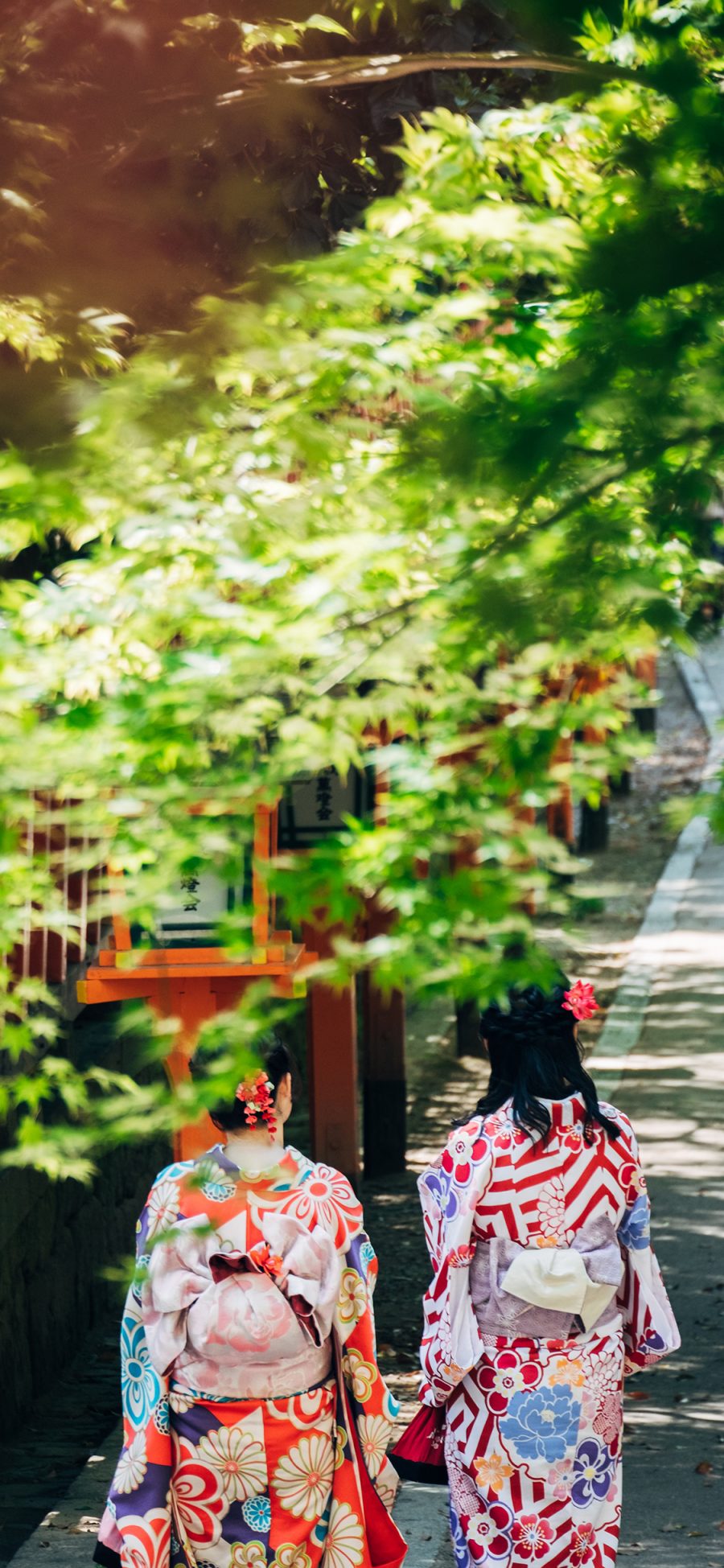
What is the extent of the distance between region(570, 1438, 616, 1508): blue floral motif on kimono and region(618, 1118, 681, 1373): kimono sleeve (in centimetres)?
25

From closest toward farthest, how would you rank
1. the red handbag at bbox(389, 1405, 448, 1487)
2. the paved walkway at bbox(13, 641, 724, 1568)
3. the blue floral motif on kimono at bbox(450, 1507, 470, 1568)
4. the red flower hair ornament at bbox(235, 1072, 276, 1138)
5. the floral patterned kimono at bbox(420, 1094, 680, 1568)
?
1. the red flower hair ornament at bbox(235, 1072, 276, 1138)
2. the floral patterned kimono at bbox(420, 1094, 680, 1568)
3. the blue floral motif on kimono at bbox(450, 1507, 470, 1568)
4. the red handbag at bbox(389, 1405, 448, 1487)
5. the paved walkway at bbox(13, 641, 724, 1568)

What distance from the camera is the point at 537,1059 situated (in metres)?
3.97

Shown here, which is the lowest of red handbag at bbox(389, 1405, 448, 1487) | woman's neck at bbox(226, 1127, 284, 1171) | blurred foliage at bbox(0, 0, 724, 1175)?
red handbag at bbox(389, 1405, 448, 1487)

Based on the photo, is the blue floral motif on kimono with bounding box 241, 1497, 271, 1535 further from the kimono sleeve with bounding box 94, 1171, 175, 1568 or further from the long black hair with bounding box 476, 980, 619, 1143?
the long black hair with bounding box 476, 980, 619, 1143

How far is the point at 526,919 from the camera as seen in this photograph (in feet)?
6.58

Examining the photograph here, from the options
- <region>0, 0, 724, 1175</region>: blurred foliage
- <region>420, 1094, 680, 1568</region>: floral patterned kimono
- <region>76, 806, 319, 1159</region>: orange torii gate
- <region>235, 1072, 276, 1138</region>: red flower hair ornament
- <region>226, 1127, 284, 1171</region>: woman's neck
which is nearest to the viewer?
<region>0, 0, 724, 1175</region>: blurred foliage

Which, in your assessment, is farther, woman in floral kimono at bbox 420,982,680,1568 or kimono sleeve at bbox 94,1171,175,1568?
woman in floral kimono at bbox 420,982,680,1568

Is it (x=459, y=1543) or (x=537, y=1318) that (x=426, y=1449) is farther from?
(x=537, y=1318)

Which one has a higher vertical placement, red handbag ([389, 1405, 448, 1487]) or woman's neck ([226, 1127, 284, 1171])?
woman's neck ([226, 1127, 284, 1171])

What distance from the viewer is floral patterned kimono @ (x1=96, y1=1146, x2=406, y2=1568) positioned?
3.74 m

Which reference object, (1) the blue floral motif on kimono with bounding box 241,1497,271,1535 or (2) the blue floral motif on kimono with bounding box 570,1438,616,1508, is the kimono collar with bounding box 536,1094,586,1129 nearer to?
(2) the blue floral motif on kimono with bounding box 570,1438,616,1508

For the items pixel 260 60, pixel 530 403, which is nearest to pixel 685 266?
pixel 530 403

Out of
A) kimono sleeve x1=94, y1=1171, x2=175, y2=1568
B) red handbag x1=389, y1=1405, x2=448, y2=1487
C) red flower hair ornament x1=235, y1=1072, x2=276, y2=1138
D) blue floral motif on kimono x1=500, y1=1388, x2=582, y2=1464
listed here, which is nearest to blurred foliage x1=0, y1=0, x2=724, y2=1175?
red flower hair ornament x1=235, y1=1072, x2=276, y2=1138

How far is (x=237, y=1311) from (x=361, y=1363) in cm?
37
